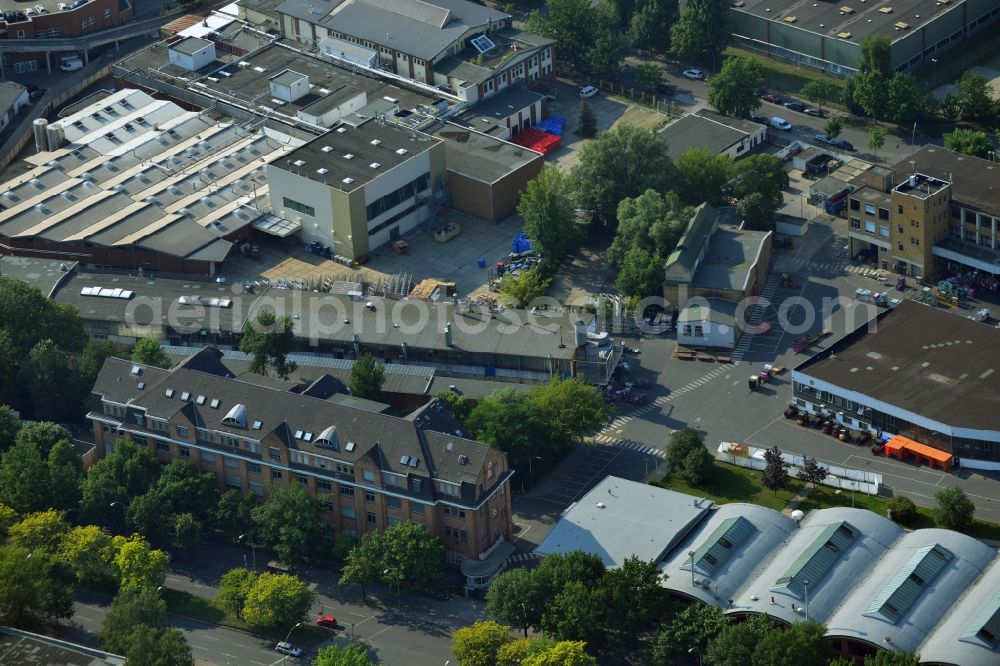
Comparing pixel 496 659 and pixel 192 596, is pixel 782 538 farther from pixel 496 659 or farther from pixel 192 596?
pixel 192 596

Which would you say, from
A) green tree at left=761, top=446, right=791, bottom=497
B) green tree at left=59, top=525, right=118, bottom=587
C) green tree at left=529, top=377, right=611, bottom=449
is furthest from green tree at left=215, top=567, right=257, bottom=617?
green tree at left=761, top=446, right=791, bottom=497

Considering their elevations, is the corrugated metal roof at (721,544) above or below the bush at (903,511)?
above

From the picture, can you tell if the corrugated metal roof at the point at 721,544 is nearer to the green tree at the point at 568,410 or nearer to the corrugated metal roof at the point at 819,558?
the corrugated metal roof at the point at 819,558

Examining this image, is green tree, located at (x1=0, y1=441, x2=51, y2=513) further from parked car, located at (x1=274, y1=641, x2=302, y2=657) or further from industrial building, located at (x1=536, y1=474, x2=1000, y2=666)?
industrial building, located at (x1=536, y1=474, x2=1000, y2=666)

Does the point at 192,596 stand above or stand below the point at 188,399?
below

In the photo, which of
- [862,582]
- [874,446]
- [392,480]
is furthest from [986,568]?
[392,480]

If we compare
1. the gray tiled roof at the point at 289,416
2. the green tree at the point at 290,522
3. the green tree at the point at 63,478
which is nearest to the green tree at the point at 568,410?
the gray tiled roof at the point at 289,416

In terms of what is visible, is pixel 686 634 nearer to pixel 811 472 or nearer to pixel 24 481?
pixel 811 472
